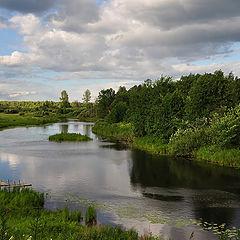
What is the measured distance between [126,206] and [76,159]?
2114cm

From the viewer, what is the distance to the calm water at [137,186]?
19.8m

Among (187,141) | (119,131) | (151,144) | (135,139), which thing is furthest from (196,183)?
(119,131)

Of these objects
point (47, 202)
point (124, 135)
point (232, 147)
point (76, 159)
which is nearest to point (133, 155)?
point (76, 159)

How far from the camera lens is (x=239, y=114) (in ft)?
122

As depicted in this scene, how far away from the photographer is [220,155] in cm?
3731

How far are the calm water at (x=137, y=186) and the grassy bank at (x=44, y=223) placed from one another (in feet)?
6.43

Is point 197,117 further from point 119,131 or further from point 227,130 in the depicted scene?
point 119,131

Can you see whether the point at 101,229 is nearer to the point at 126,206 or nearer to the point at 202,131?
the point at 126,206

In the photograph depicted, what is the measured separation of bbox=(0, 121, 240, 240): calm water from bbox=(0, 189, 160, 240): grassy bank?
77.1 inches

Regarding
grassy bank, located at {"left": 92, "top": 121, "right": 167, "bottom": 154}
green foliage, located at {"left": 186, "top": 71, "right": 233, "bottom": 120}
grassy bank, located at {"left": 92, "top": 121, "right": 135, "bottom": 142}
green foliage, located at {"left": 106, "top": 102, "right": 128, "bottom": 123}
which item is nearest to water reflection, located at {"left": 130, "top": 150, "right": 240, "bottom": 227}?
grassy bank, located at {"left": 92, "top": 121, "right": 167, "bottom": 154}

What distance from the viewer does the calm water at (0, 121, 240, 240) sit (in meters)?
19.8

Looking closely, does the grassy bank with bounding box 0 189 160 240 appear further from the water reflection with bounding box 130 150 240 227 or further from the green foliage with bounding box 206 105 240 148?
the green foliage with bounding box 206 105 240 148

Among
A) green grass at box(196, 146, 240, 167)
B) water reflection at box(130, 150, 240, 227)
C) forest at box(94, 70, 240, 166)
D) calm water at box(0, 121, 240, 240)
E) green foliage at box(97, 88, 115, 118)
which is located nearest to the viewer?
calm water at box(0, 121, 240, 240)

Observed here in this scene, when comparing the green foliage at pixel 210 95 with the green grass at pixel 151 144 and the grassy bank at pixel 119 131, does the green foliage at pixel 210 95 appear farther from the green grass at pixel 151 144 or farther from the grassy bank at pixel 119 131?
the grassy bank at pixel 119 131
